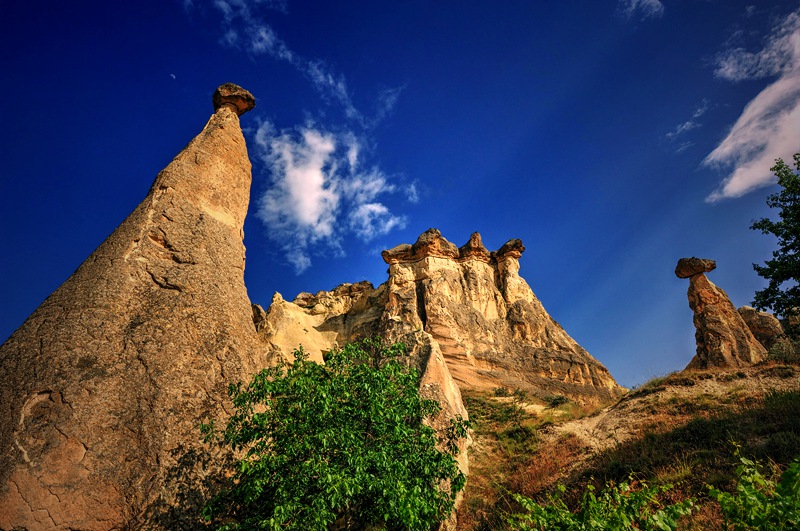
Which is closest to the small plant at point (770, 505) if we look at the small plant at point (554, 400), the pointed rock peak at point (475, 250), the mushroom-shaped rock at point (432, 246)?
the small plant at point (554, 400)

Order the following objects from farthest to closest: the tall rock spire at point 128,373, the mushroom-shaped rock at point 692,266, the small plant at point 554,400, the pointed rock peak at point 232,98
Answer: the mushroom-shaped rock at point 692,266 < the small plant at point 554,400 < the pointed rock peak at point 232,98 < the tall rock spire at point 128,373

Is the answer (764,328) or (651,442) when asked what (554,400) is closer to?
(651,442)

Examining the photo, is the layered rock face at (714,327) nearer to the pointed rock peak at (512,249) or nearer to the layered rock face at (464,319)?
the layered rock face at (464,319)

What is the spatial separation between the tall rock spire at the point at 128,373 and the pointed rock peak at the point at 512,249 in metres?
32.7

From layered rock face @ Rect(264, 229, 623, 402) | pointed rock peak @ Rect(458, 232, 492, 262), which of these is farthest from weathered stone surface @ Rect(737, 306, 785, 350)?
pointed rock peak @ Rect(458, 232, 492, 262)

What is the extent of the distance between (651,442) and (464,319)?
21.0 metres

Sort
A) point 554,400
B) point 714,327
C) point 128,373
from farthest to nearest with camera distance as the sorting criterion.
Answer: point 714,327
point 554,400
point 128,373

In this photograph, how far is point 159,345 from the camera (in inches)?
393

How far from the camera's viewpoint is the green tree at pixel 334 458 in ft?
22.6

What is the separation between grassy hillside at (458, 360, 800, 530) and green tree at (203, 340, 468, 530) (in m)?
2.03

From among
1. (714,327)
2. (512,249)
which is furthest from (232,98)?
(714,327)

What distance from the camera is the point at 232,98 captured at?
2019cm

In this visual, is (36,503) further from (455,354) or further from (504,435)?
Result: (455,354)

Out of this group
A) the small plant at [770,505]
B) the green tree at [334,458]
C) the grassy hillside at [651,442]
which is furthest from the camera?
the grassy hillside at [651,442]
